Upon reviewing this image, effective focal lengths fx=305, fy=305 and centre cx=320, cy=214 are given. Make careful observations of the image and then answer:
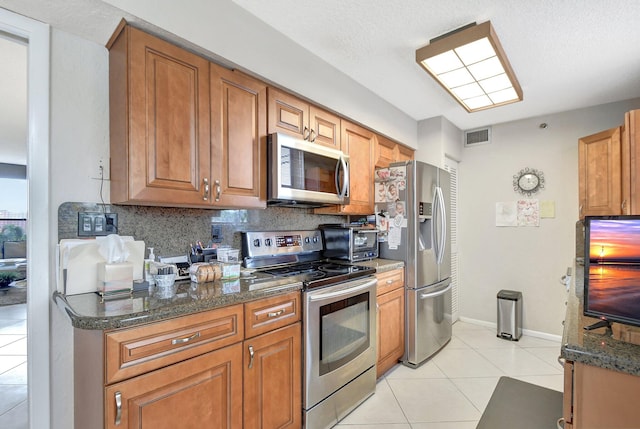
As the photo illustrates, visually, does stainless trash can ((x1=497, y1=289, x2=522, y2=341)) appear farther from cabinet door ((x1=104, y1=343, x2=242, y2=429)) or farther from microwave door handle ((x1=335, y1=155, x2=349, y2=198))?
cabinet door ((x1=104, y1=343, x2=242, y2=429))

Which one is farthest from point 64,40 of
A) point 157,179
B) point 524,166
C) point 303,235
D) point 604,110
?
point 604,110

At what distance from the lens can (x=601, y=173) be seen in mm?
2738

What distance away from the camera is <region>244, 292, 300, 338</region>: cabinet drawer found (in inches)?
58.6

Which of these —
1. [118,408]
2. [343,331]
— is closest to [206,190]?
[118,408]

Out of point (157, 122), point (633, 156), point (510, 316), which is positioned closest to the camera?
point (157, 122)

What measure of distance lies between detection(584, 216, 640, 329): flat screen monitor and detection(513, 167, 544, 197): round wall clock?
2800 mm

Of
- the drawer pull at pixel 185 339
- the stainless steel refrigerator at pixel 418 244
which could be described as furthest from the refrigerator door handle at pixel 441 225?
the drawer pull at pixel 185 339

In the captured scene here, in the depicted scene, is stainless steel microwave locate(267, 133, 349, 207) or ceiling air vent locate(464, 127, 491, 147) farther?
ceiling air vent locate(464, 127, 491, 147)

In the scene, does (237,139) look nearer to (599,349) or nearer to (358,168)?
(358,168)

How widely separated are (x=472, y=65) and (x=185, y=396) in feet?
8.41

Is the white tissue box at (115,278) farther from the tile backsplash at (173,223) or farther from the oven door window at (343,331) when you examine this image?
the oven door window at (343,331)

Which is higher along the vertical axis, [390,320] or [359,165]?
[359,165]

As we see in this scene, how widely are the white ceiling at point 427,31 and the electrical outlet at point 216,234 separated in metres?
1.14

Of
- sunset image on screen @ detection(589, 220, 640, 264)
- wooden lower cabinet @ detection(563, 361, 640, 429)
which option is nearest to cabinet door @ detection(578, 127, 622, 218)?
sunset image on screen @ detection(589, 220, 640, 264)
